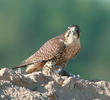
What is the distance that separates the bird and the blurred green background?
149 ft

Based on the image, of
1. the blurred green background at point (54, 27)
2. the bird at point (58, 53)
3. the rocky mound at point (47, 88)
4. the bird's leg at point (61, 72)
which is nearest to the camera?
the rocky mound at point (47, 88)

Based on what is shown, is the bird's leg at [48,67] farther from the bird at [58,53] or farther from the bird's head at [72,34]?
the bird's head at [72,34]

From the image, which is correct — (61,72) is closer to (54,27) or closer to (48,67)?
(48,67)

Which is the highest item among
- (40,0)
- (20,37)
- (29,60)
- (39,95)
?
(40,0)

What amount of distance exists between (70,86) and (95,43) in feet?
214

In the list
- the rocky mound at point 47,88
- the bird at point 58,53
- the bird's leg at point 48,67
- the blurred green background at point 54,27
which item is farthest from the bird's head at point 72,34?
the blurred green background at point 54,27

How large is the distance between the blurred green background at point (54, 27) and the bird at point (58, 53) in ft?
149

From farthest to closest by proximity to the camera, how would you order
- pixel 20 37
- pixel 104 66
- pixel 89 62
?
pixel 20 37
pixel 89 62
pixel 104 66

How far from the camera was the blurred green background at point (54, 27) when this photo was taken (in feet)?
213

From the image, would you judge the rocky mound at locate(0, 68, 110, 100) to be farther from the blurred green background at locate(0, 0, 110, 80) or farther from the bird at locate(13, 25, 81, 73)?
the blurred green background at locate(0, 0, 110, 80)

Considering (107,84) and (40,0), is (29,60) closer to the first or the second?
(107,84)

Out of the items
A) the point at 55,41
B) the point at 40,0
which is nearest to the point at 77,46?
the point at 55,41

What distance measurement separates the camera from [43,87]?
8.89m

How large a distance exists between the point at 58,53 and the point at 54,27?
2522 inches
